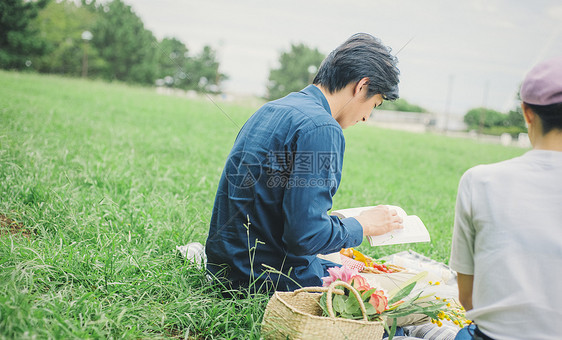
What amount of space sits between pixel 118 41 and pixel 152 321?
39880mm

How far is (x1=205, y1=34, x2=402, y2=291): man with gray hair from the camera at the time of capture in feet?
5.67

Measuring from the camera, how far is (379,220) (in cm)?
203

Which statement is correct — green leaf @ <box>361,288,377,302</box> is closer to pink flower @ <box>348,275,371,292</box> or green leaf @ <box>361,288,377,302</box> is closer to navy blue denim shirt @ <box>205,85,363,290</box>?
pink flower @ <box>348,275,371,292</box>

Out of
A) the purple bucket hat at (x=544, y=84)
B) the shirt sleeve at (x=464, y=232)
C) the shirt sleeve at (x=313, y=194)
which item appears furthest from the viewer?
the shirt sleeve at (x=313, y=194)

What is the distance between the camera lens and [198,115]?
12055 mm

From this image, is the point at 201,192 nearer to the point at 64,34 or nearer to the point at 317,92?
the point at 317,92

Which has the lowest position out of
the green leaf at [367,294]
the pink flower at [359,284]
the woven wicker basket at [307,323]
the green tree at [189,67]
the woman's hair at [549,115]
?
the woven wicker basket at [307,323]

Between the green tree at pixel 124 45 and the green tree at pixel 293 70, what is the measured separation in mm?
13301

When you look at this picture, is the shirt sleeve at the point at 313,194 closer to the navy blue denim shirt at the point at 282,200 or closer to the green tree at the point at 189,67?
the navy blue denim shirt at the point at 282,200

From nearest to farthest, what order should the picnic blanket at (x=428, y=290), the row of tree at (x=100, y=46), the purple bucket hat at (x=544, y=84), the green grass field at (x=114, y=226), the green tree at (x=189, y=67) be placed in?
the purple bucket hat at (x=544, y=84), the green grass field at (x=114, y=226), the picnic blanket at (x=428, y=290), the row of tree at (x=100, y=46), the green tree at (x=189, y=67)

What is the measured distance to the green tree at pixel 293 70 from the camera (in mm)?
46719

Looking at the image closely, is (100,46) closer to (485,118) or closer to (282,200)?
(282,200)

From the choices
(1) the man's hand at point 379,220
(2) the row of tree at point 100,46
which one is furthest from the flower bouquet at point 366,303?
(2) the row of tree at point 100,46

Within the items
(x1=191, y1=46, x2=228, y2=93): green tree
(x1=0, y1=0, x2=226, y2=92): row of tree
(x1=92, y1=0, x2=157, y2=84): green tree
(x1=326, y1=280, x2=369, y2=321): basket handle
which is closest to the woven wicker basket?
(x1=326, y1=280, x2=369, y2=321): basket handle
